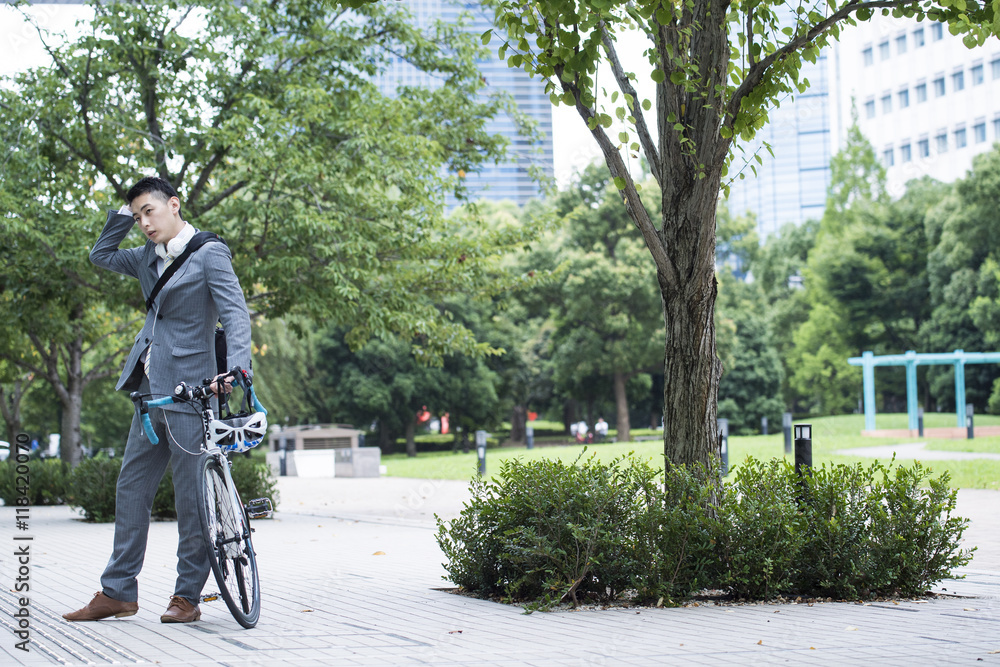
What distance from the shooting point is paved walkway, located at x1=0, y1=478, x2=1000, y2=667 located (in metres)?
3.78

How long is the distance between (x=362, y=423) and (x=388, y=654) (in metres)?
41.1

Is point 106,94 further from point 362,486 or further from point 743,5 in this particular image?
point 362,486

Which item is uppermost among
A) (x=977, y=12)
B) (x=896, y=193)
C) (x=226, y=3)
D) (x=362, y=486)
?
(x=896, y=193)

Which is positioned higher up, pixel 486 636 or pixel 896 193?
pixel 896 193

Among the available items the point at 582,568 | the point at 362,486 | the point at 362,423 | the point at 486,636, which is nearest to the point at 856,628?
the point at 582,568

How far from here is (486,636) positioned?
4277 millimetres

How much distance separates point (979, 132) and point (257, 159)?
65609 millimetres

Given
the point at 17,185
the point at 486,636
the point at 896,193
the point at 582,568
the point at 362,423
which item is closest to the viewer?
the point at 486,636

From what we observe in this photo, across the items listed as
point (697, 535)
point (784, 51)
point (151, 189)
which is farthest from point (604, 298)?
point (151, 189)

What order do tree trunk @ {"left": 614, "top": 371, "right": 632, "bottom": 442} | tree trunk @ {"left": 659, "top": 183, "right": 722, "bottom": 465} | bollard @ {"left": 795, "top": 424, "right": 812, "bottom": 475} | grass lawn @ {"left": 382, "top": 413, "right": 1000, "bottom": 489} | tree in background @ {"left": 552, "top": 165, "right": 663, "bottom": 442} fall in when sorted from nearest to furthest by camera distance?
1. tree trunk @ {"left": 659, "top": 183, "right": 722, "bottom": 465}
2. bollard @ {"left": 795, "top": 424, "right": 812, "bottom": 475}
3. grass lawn @ {"left": 382, "top": 413, "right": 1000, "bottom": 489}
4. tree in background @ {"left": 552, "top": 165, "right": 663, "bottom": 442}
5. tree trunk @ {"left": 614, "top": 371, "right": 632, "bottom": 442}

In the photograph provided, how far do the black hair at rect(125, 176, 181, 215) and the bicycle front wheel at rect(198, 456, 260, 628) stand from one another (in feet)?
4.41

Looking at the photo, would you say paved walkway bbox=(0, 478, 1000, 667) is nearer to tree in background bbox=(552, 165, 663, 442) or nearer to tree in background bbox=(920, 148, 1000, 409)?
tree in background bbox=(552, 165, 663, 442)

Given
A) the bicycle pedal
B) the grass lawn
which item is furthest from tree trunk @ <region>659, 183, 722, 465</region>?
the grass lawn

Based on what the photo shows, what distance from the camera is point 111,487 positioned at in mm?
11141
